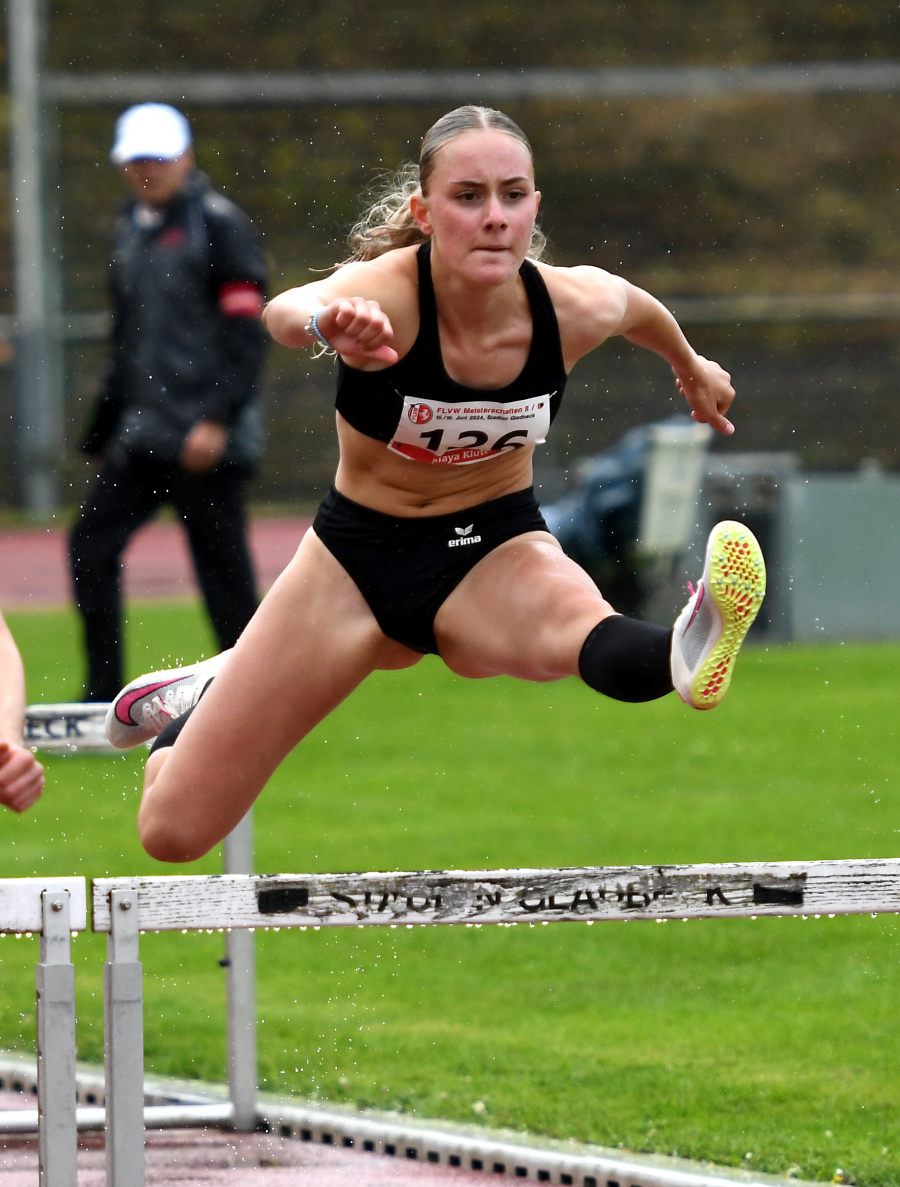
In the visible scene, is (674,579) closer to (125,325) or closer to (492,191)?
(125,325)

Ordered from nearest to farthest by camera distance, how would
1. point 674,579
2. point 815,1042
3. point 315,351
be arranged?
point 315,351, point 815,1042, point 674,579

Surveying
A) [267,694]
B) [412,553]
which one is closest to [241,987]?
[267,694]

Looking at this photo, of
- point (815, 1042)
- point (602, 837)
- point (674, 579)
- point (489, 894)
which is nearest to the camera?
point (489, 894)

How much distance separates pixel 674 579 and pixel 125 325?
4824mm

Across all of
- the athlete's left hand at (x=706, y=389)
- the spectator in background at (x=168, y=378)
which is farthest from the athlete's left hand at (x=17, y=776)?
the spectator in background at (x=168, y=378)

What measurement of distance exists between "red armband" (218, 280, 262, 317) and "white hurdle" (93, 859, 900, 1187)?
14.0 feet

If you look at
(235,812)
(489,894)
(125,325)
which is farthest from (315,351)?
(125,325)

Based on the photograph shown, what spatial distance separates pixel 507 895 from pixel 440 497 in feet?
3.60

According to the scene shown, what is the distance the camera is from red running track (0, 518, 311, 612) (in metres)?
15.7

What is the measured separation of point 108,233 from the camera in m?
20.9

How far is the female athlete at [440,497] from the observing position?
371cm

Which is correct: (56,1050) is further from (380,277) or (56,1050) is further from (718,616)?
(380,277)

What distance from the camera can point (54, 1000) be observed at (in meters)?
3.05

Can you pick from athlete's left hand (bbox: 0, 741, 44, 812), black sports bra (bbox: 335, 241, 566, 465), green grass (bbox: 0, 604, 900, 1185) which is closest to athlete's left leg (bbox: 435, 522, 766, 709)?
black sports bra (bbox: 335, 241, 566, 465)
